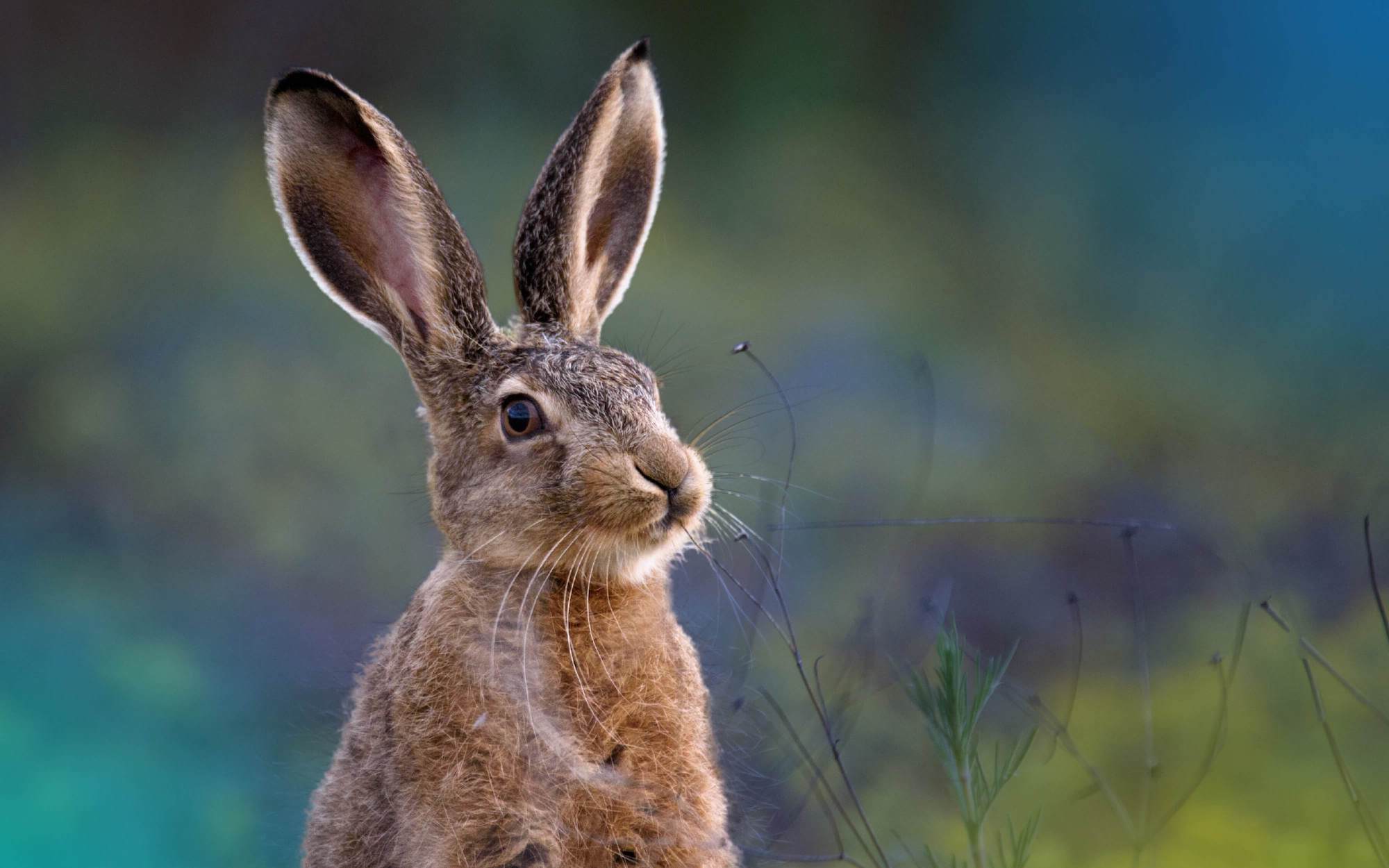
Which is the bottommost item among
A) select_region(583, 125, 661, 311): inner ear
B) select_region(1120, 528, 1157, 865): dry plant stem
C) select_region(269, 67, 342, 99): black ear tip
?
select_region(1120, 528, 1157, 865): dry plant stem

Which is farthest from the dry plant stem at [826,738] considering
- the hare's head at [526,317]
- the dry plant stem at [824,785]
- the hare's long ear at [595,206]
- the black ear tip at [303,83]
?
the black ear tip at [303,83]

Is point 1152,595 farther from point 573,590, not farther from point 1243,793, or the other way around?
point 573,590

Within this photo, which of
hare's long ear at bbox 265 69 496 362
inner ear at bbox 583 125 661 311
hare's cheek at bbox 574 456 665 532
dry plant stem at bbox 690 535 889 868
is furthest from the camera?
inner ear at bbox 583 125 661 311

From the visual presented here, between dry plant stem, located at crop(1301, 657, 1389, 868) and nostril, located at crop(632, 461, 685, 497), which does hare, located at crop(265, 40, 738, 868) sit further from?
dry plant stem, located at crop(1301, 657, 1389, 868)

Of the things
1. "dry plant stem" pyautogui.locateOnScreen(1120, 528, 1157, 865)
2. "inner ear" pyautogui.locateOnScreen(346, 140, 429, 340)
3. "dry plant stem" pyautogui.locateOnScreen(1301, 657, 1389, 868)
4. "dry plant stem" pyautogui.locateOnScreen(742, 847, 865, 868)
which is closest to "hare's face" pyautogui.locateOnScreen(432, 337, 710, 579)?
"inner ear" pyautogui.locateOnScreen(346, 140, 429, 340)

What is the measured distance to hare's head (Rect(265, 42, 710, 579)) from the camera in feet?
3.88

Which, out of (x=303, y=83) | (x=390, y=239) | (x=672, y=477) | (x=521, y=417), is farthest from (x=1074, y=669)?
(x=303, y=83)

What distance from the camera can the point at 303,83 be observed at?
49.6 inches

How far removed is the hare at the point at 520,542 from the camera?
1171 millimetres

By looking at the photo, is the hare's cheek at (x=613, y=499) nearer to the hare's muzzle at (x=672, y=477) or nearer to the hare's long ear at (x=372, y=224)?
the hare's muzzle at (x=672, y=477)

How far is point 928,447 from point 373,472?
74 cm

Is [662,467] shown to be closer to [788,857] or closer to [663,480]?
[663,480]

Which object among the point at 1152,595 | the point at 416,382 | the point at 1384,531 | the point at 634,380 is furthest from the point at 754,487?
the point at 1384,531

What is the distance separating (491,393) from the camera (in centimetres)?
129
